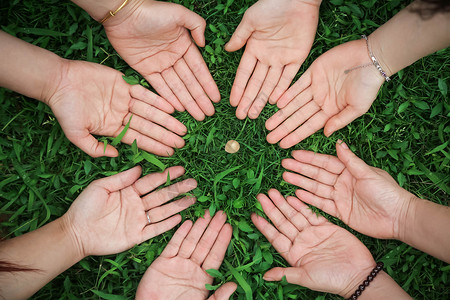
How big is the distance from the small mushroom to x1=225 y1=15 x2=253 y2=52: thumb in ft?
2.66

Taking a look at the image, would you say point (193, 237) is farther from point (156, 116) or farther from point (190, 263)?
point (156, 116)

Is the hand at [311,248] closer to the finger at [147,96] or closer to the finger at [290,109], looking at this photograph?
the finger at [290,109]

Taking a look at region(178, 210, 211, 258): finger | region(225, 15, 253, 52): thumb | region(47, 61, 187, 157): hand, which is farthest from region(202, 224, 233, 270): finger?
region(225, 15, 253, 52): thumb

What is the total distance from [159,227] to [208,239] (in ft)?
1.43

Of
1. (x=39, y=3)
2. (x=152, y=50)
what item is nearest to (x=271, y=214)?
(x=152, y=50)

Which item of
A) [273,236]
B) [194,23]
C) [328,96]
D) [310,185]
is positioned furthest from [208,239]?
[194,23]

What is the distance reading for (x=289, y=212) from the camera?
10.4 ft

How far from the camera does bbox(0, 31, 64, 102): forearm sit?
281 centimetres

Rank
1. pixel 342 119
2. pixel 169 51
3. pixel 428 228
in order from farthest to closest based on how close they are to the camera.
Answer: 1. pixel 169 51
2. pixel 342 119
3. pixel 428 228

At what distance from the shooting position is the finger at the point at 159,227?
3.12 metres

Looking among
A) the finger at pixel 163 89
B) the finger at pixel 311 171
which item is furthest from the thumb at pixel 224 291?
the finger at pixel 163 89

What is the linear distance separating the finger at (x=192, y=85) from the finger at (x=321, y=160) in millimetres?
895

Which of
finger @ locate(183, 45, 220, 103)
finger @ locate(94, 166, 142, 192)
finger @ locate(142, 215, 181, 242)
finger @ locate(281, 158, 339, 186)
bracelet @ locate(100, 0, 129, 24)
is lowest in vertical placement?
finger @ locate(142, 215, 181, 242)

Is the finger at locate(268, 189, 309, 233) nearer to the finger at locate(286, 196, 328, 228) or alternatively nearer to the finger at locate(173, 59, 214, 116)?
the finger at locate(286, 196, 328, 228)
